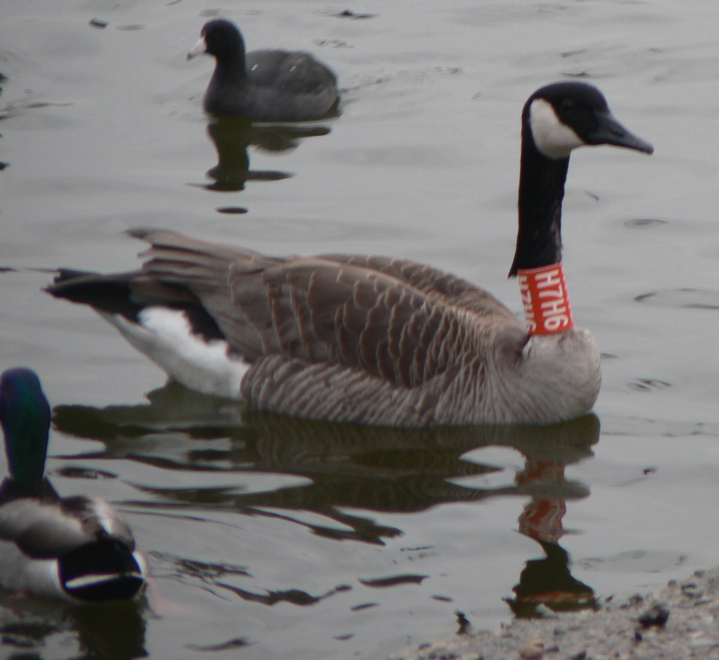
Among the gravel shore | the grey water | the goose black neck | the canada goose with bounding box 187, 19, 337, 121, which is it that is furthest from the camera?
the canada goose with bounding box 187, 19, 337, 121

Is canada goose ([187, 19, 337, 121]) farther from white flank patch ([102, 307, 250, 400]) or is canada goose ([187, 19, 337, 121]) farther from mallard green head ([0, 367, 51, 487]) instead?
mallard green head ([0, 367, 51, 487])

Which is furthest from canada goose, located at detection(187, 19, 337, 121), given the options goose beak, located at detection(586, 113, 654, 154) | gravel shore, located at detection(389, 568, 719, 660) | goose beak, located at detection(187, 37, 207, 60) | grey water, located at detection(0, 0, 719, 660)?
gravel shore, located at detection(389, 568, 719, 660)

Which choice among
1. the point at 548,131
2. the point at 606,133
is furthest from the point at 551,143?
the point at 606,133

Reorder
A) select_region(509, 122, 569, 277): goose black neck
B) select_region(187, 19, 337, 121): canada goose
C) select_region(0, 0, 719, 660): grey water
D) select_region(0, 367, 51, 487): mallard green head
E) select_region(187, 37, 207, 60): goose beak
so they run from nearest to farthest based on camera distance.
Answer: select_region(0, 367, 51, 487): mallard green head → select_region(0, 0, 719, 660): grey water → select_region(509, 122, 569, 277): goose black neck → select_region(187, 19, 337, 121): canada goose → select_region(187, 37, 207, 60): goose beak

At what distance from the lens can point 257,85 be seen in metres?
14.8

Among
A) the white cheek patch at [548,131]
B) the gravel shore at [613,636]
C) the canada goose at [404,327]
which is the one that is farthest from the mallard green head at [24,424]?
the white cheek patch at [548,131]

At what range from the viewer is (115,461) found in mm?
8094

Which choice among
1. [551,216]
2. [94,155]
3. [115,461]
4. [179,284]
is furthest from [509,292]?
[94,155]

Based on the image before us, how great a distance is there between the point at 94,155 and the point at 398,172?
316 cm

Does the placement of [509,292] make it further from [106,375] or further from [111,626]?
[111,626]

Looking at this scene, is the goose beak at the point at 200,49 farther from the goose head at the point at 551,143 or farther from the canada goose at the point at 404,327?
the goose head at the point at 551,143

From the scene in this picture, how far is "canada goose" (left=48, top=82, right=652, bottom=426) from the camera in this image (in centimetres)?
858

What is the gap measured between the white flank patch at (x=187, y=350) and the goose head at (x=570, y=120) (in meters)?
2.50

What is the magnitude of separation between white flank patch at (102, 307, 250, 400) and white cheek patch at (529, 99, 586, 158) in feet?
8.07
